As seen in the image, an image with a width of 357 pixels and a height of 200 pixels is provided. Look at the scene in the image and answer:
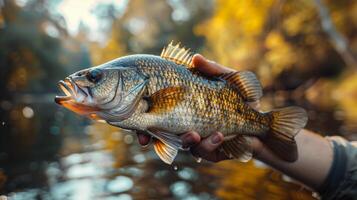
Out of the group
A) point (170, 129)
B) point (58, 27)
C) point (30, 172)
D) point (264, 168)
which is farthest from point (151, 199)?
point (58, 27)

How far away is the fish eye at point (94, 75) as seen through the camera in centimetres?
280

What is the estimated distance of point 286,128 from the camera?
336cm

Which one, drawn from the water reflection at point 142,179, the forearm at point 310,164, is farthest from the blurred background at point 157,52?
the forearm at point 310,164

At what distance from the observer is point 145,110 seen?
284cm

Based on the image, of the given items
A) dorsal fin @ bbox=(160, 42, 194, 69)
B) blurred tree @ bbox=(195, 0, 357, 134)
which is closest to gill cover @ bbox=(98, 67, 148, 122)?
dorsal fin @ bbox=(160, 42, 194, 69)

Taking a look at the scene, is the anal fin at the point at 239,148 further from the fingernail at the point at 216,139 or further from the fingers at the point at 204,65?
the fingers at the point at 204,65

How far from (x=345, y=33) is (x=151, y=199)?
24.3 metres

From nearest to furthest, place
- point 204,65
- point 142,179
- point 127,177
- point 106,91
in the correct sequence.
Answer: point 106,91 < point 204,65 < point 142,179 < point 127,177

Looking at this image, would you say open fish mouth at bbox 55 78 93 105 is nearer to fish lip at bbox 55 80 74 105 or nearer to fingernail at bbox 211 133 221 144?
fish lip at bbox 55 80 74 105

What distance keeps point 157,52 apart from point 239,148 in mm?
42325

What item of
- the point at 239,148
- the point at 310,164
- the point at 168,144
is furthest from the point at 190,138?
the point at 310,164

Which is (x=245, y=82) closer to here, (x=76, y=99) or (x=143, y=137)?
(x=143, y=137)

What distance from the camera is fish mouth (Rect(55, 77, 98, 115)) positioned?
2.65 meters

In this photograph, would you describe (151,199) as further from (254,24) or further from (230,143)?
(254,24)
